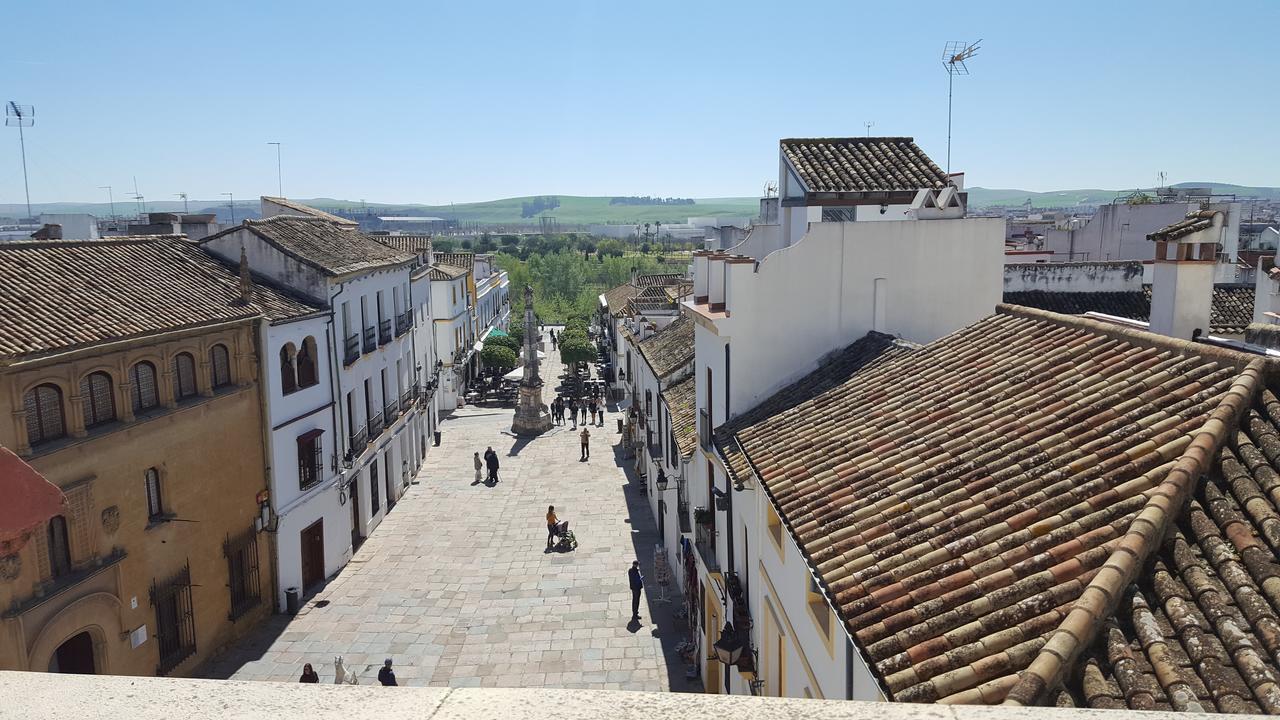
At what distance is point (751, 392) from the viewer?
12.3 metres

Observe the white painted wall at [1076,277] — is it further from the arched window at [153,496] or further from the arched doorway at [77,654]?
the arched doorway at [77,654]

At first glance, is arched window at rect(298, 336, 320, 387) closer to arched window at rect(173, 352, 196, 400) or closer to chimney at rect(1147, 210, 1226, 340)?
arched window at rect(173, 352, 196, 400)

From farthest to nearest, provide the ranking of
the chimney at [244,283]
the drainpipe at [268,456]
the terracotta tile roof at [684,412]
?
the chimney at [244,283], the drainpipe at [268,456], the terracotta tile roof at [684,412]

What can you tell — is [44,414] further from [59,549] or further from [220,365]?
[220,365]

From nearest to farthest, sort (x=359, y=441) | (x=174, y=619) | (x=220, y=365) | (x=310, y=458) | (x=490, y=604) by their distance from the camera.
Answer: (x=174, y=619) → (x=220, y=365) → (x=490, y=604) → (x=310, y=458) → (x=359, y=441)

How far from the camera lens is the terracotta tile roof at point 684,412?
17062 millimetres

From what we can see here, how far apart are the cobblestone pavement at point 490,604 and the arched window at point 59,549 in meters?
3.37

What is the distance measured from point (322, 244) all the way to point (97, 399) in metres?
11.0

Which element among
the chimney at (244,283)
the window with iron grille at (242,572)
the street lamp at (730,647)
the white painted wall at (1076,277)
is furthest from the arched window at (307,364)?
the white painted wall at (1076,277)

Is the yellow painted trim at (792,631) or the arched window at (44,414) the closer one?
the yellow painted trim at (792,631)

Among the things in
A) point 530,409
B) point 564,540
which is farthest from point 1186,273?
point 530,409

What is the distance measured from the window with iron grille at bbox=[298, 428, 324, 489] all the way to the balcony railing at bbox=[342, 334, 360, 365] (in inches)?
91.7

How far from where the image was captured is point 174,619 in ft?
53.2

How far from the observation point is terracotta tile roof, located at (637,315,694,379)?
22841 millimetres
